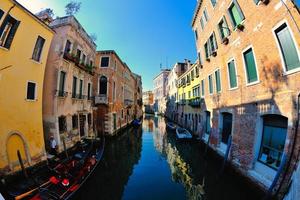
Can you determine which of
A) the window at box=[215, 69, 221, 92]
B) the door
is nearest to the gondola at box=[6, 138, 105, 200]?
the door

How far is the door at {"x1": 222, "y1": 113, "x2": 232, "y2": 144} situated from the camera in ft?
32.5

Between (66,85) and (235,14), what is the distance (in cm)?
969

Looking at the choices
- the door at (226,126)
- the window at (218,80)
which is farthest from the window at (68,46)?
the door at (226,126)

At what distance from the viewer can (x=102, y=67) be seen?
18031mm

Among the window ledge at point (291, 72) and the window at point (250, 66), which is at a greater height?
the window at point (250, 66)

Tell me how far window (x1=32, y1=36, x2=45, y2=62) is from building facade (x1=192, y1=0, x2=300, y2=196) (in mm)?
8622

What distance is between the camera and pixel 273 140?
6480 millimetres

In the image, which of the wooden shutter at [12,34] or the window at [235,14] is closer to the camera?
the wooden shutter at [12,34]

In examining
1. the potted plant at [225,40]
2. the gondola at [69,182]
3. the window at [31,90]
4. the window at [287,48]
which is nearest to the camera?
the window at [287,48]

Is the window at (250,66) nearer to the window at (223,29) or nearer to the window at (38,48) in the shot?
the window at (223,29)

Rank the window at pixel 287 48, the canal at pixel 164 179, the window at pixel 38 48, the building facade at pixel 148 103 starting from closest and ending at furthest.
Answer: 1. the window at pixel 287 48
2. the canal at pixel 164 179
3. the window at pixel 38 48
4. the building facade at pixel 148 103

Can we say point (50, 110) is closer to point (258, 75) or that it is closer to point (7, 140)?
point (7, 140)

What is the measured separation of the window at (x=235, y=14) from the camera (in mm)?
8070

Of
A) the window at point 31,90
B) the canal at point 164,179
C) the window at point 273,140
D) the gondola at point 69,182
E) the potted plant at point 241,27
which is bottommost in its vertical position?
the canal at point 164,179
